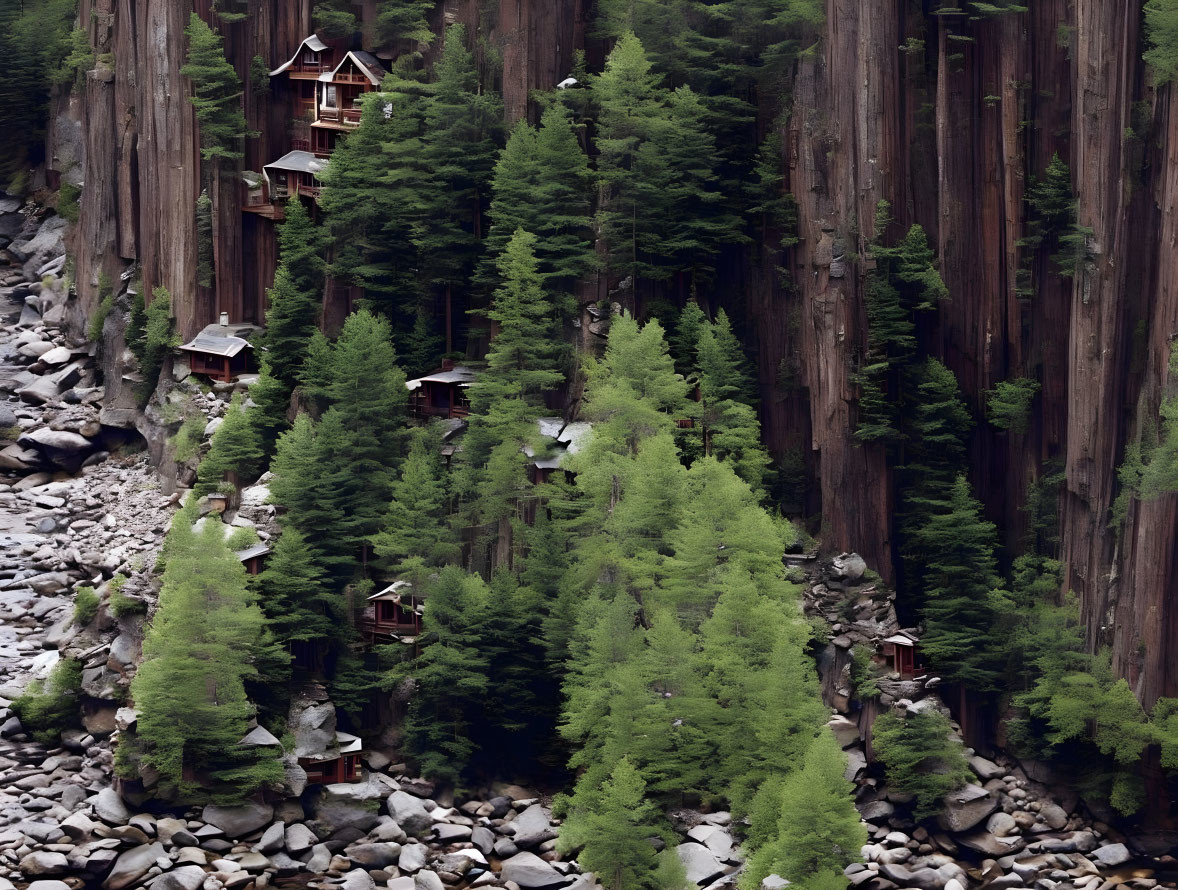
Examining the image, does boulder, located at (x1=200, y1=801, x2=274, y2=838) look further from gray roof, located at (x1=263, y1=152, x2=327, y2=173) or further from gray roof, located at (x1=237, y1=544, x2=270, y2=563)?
gray roof, located at (x1=263, y1=152, x2=327, y2=173)

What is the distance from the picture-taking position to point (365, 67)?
100250 millimetres

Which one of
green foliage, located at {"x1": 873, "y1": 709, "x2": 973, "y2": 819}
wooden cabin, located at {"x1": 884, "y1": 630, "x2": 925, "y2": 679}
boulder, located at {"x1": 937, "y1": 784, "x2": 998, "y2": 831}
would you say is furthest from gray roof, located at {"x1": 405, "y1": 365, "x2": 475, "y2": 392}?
boulder, located at {"x1": 937, "y1": 784, "x2": 998, "y2": 831}

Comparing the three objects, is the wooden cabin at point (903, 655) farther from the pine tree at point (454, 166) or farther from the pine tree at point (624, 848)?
Result: the pine tree at point (454, 166)

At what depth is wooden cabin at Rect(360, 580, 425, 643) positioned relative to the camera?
9444 centimetres

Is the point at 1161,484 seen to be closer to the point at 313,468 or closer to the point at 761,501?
the point at 761,501

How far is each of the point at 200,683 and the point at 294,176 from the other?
18.5 meters

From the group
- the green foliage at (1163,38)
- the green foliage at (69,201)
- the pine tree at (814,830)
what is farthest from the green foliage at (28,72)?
the pine tree at (814,830)

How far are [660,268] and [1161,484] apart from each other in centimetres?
1697

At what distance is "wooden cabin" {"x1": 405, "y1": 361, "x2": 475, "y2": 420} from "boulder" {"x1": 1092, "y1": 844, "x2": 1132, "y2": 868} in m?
22.9

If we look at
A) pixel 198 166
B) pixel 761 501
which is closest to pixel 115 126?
pixel 198 166

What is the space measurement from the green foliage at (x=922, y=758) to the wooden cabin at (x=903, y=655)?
1666 mm

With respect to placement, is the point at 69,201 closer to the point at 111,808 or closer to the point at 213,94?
the point at 213,94

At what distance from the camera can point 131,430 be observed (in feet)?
349

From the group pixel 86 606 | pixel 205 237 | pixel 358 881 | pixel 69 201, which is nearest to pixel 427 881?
pixel 358 881
